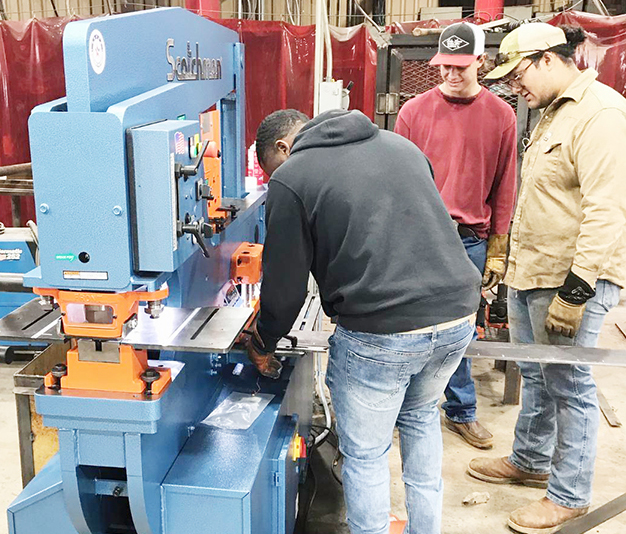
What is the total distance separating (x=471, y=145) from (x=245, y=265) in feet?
3.24

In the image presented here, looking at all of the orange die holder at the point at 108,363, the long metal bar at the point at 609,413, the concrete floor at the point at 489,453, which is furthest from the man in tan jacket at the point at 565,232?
the orange die holder at the point at 108,363

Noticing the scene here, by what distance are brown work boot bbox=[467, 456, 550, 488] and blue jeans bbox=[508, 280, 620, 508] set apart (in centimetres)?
28

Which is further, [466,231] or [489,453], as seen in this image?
[489,453]

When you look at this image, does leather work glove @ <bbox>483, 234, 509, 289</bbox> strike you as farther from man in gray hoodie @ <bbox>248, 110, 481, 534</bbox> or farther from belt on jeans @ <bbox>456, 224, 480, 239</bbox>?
man in gray hoodie @ <bbox>248, 110, 481, 534</bbox>

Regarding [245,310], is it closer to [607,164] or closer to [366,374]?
[366,374]

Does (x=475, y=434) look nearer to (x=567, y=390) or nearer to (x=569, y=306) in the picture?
(x=567, y=390)

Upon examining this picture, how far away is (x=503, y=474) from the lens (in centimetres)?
250

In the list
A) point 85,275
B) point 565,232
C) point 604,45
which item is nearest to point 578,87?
point 565,232

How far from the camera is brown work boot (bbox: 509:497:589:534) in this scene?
2162 millimetres

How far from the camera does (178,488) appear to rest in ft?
5.14

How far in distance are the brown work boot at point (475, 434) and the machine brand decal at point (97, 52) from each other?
2.14 m

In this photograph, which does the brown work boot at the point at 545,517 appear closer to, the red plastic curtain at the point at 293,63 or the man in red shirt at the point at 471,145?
the man in red shirt at the point at 471,145

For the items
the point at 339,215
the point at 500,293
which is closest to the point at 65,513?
the point at 339,215

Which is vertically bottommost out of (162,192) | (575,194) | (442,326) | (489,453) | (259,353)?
(489,453)
